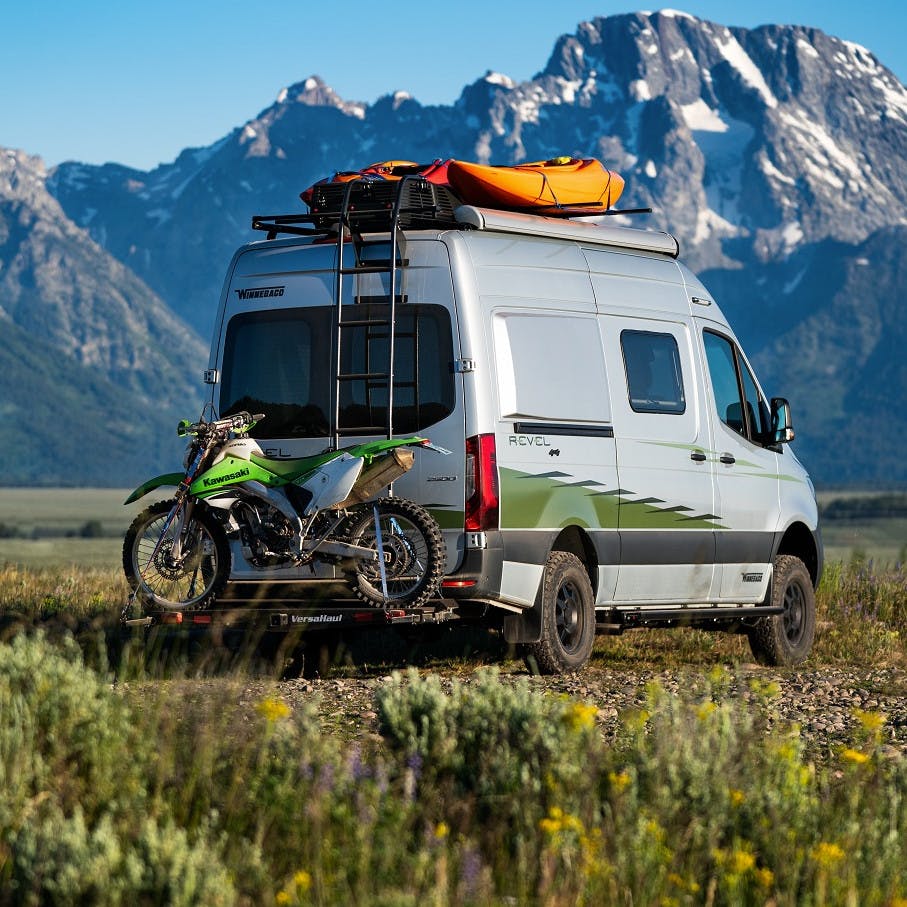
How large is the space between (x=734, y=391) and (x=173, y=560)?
4655 millimetres

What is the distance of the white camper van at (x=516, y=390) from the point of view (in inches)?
382

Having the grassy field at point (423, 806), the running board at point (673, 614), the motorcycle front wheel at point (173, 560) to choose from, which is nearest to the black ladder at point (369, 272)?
the motorcycle front wheel at point (173, 560)

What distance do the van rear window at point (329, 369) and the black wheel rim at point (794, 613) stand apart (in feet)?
14.4

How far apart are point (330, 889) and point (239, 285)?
653 cm

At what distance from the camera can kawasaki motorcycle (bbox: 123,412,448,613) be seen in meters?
9.41

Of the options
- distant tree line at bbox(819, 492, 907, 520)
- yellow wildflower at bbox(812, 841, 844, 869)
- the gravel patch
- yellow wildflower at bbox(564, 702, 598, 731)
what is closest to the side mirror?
the gravel patch

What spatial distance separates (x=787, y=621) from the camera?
12.9 metres

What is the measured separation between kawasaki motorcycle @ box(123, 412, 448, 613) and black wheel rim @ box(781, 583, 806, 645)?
4.42 metres

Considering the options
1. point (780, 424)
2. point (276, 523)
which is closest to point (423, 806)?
point (276, 523)

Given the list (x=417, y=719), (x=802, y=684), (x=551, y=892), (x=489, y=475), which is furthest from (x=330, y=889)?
(x=802, y=684)

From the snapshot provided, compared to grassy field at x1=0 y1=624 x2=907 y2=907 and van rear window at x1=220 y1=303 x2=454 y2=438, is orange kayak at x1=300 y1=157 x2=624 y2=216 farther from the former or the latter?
grassy field at x1=0 y1=624 x2=907 y2=907

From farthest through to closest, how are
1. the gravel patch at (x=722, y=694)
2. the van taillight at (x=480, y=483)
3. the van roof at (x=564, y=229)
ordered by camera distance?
1. the van roof at (x=564, y=229)
2. the van taillight at (x=480, y=483)
3. the gravel patch at (x=722, y=694)

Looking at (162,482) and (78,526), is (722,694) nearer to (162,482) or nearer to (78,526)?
(162,482)

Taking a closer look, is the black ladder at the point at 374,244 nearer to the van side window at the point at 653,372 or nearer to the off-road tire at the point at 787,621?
the van side window at the point at 653,372
